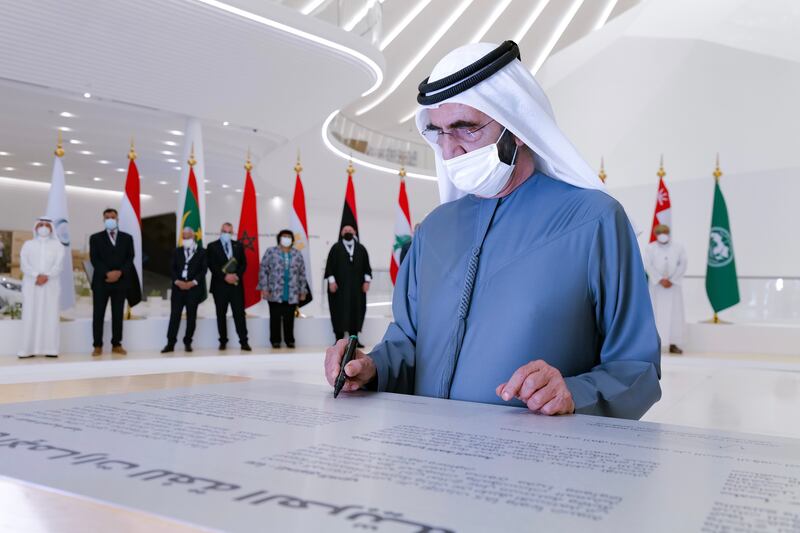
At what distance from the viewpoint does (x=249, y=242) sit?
940 cm

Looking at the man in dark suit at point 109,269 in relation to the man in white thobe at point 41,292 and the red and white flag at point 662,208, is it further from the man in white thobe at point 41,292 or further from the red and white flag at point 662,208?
the red and white flag at point 662,208

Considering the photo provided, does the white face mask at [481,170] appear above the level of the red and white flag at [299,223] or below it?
below

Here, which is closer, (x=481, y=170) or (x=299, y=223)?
(x=481, y=170)

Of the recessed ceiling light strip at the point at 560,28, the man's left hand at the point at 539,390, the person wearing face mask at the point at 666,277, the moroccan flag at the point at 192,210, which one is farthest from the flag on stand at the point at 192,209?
the recessed ceiling light strip at the point at 560,28

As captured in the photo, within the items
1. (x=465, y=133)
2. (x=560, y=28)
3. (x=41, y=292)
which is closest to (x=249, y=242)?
(x=41, y=292)

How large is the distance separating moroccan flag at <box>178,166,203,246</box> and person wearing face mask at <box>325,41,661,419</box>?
7.85 m

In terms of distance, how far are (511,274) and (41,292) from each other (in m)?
7.37

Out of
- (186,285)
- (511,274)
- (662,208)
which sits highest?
(662,208)

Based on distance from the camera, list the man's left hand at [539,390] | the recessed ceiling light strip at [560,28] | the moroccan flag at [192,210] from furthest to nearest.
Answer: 1. the recessed ceiling light strip at [560,28]
2. the moroccan flag at [192,210]
3. the man's left hand at [539,390]

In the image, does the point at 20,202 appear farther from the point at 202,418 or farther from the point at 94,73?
the point at 202,418

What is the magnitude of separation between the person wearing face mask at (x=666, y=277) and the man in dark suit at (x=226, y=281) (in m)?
5.40

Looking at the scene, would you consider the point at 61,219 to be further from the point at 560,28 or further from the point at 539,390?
the point at 560,28

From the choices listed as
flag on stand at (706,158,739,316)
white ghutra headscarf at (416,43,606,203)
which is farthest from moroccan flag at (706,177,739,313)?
white ghutra headscarf at (416,43,606,203)

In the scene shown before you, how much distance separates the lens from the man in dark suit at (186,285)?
8539mm
